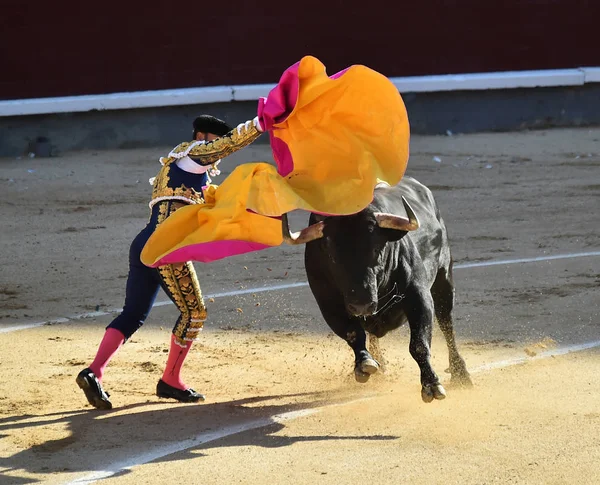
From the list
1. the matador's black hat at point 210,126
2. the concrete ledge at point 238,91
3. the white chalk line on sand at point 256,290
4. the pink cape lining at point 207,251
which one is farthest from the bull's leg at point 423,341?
the concrete ledge at point 238,91

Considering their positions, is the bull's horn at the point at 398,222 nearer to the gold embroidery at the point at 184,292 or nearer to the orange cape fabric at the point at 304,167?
the orange cape fabric at the point at 304,167

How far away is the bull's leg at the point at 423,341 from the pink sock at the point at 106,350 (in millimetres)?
1022

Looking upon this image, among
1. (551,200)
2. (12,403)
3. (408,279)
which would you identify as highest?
(408,279)

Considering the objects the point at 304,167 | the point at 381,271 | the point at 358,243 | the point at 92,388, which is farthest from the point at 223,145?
the point at 92,388

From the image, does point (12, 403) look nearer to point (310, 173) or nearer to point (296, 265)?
point (310, 173)

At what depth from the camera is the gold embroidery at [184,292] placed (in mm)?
3889

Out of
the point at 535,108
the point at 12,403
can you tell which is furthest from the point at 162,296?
the point at 535,108

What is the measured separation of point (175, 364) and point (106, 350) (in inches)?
10.4

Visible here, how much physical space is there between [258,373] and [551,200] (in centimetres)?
429

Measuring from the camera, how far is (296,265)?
20.7ft

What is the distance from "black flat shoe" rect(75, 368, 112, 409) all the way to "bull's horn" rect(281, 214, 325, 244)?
32.3 inches

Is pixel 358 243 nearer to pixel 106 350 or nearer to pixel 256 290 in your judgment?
pixel 106 350

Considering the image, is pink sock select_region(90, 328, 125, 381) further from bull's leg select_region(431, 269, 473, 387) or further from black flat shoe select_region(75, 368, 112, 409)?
bull's leg select_region(431, 269, 473, 387)

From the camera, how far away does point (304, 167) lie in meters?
3.93
